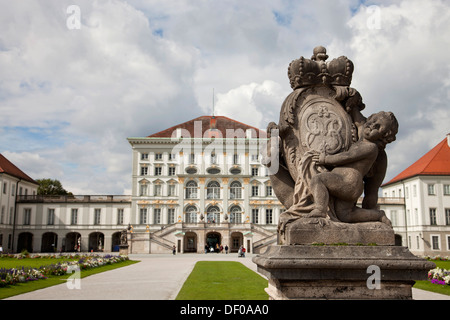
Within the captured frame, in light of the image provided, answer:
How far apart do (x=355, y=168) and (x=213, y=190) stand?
54597mm

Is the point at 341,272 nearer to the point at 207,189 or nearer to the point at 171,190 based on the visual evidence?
the point at 207,189

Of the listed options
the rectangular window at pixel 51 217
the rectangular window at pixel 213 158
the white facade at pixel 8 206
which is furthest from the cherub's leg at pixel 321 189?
the rectangular window at pixel 51 217

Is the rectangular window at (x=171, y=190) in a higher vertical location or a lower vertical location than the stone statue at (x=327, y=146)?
higher

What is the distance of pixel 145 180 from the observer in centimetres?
6075

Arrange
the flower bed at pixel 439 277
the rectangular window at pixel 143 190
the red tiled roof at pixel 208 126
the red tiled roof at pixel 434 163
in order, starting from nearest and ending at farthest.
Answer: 1. the flower bed at pixel 439 277
2. the red tiled roof at pixel 434 163
3. the rectangular window at pixel 143 190
4. the red tiled roof at pixel 208 126

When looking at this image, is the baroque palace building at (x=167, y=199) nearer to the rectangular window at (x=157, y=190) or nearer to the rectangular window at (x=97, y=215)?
the rectangular window at (x=157, y=190)

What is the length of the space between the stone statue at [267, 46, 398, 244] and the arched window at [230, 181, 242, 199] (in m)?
54.2

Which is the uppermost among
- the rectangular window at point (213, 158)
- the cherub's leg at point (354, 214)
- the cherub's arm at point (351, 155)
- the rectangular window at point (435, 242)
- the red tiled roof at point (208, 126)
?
the red tiled roof at point (208, 126)

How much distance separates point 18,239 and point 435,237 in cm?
5592

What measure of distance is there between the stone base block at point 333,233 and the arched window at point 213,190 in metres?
54.7

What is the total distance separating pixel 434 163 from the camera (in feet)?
166

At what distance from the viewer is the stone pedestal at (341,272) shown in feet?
13.7

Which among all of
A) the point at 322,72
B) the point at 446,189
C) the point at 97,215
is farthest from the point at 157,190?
the point at 322,72

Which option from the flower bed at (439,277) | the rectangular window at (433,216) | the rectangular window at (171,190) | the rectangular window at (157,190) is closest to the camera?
the flower bed at (439,277)
